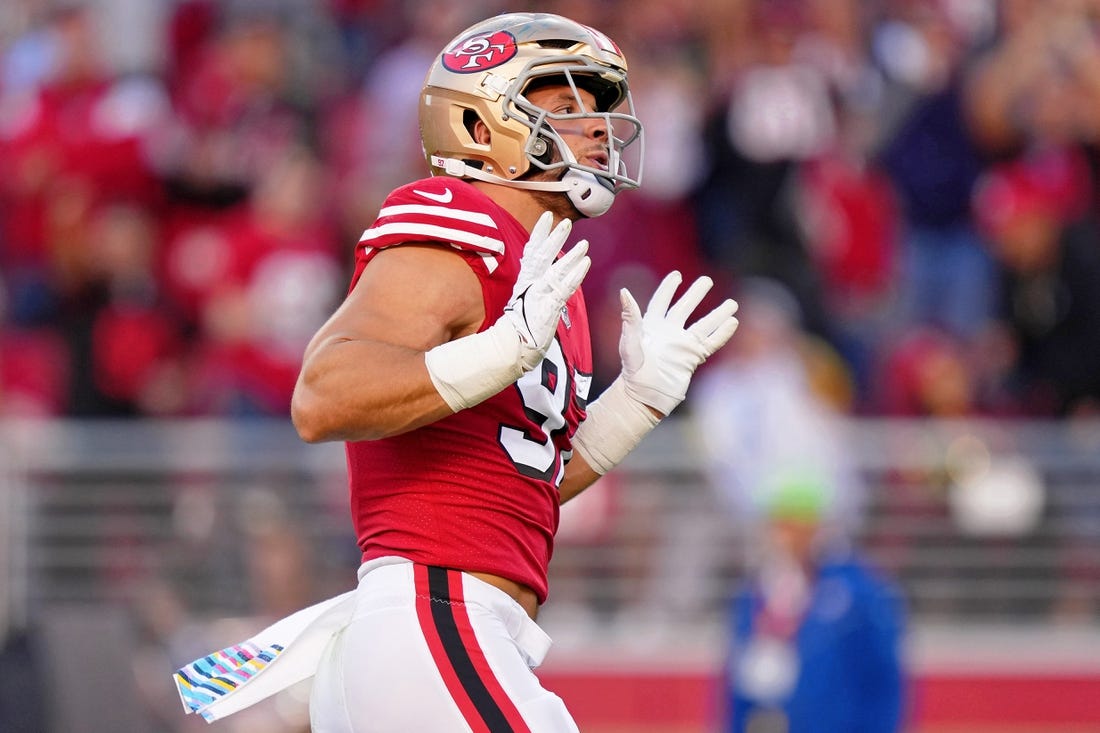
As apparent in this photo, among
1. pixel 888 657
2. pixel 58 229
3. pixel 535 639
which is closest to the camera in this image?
pixel 535 639

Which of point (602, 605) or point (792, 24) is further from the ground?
point (792, 24)

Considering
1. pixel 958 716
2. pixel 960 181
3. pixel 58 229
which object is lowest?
pixel 958 716

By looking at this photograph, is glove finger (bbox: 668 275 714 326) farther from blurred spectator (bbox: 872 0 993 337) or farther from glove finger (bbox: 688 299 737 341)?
blurred spectator (bbox: 872 0 993 337)

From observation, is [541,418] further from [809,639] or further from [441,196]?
[809,639]

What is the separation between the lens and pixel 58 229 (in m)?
9.30

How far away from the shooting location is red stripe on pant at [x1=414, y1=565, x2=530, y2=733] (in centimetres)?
338

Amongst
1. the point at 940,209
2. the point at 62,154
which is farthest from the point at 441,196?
the point at 62,154

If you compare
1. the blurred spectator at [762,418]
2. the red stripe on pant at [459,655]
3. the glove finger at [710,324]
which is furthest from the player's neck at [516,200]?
the blurred spectator at [762,418]

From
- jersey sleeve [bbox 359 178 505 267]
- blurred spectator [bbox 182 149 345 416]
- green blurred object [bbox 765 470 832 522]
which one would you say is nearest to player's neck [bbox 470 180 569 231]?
jersey sleeve [bbox 359 178 505 267]

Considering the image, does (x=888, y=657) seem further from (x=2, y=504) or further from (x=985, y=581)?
(x=2, y=504)

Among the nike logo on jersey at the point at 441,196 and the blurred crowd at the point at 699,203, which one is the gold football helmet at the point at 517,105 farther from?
the blurred crowd at the point at 699,203


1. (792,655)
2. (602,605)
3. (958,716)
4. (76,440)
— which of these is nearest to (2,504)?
(76,440)

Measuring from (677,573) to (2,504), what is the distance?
305cm

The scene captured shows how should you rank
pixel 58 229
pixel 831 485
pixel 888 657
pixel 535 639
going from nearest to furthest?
pixel 535 639
pixel 888 657
pixel 831 485
pixel 58 229
